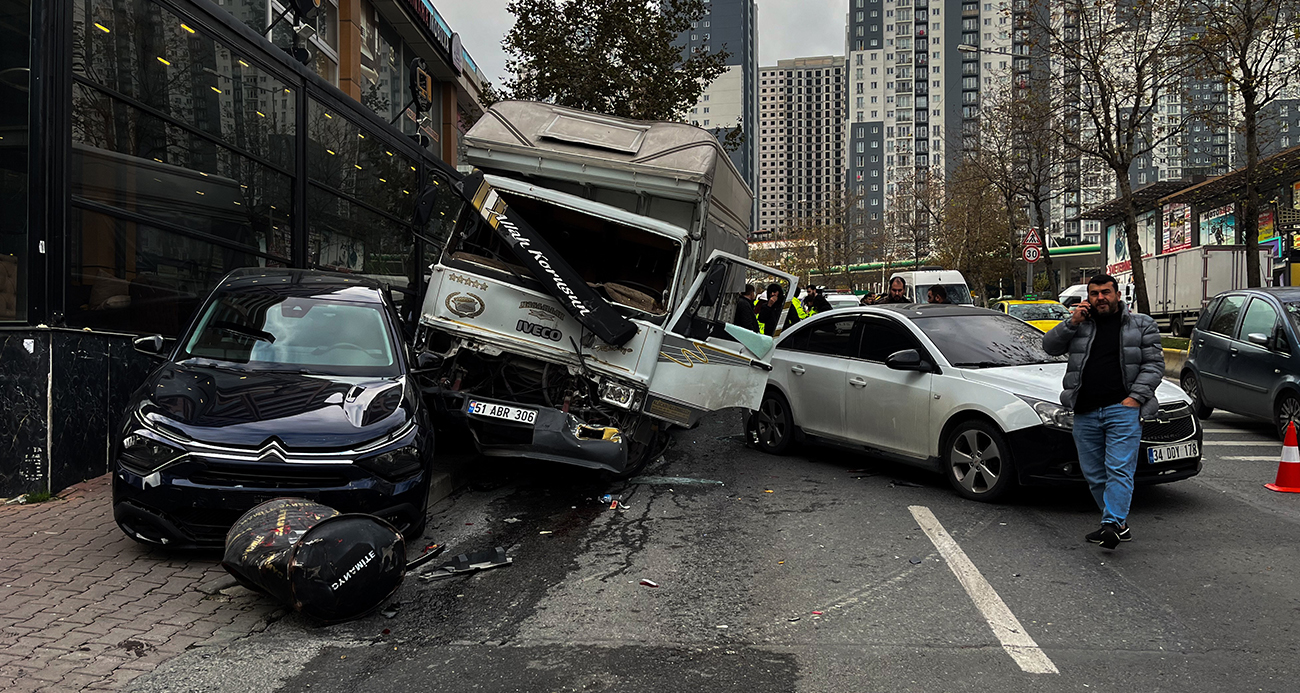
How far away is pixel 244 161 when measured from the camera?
10.5 meters

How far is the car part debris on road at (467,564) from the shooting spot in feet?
17.9

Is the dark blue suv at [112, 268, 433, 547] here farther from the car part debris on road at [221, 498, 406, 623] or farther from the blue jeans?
the blue jeans

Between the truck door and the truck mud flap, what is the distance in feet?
1.48

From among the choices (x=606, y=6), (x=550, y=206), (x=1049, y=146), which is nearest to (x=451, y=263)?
(x=550, y=206)

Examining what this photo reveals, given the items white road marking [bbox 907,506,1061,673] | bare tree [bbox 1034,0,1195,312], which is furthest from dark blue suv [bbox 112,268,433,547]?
bare tree [bbox 1034,0,1195,312]

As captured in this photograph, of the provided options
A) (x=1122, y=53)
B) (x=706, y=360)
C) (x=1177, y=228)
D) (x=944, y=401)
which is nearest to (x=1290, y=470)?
(x=944, y=401)

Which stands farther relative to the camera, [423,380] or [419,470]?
[423,380]

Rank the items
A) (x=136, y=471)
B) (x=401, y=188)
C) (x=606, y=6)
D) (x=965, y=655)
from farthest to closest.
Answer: (x=606, y=6) < (x=401, y=188) < (x=136, y=471) < (x=965, y=655)

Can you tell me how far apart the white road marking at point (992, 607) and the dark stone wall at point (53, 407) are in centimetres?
639

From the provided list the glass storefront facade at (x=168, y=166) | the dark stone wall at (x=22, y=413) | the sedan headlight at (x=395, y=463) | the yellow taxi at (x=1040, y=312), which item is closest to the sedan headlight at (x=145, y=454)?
the sedan headlight at (x=395, y=463)

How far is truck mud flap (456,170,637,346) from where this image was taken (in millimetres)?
7207

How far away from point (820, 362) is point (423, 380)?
3872mm

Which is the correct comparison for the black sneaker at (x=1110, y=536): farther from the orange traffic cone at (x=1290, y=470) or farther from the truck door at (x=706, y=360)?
the orange traffic cone at (x=1290, y=470)

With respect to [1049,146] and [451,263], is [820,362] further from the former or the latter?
[1049,146]
